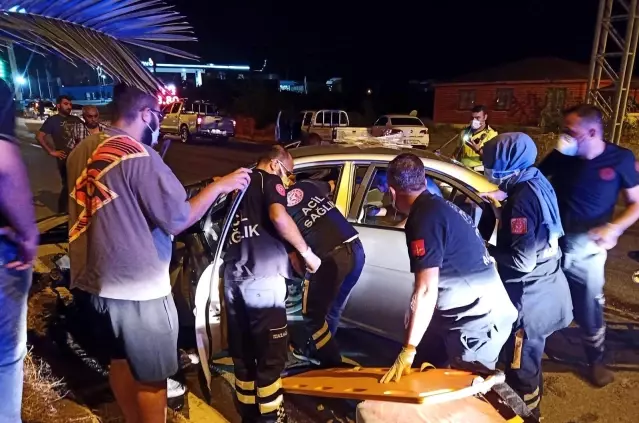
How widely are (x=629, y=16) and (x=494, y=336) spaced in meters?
10.7

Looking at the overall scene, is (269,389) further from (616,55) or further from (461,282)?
(616,55)

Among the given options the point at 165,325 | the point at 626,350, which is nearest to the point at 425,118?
the point at 626,350

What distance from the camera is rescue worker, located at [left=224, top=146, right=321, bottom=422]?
321cm

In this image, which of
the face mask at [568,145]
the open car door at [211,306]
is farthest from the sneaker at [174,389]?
the face mask at [568,145]

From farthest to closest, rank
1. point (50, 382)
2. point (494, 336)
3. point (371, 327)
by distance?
1. point (371, 327)
2. point (50, 382)
3. point (494, 336)

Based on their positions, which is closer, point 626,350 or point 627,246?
point 626,350

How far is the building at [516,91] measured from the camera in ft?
82.3

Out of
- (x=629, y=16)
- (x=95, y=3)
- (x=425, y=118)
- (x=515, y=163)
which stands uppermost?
(x=629, y=16)

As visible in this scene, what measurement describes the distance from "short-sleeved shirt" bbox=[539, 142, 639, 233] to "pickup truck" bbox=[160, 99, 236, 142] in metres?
22.2

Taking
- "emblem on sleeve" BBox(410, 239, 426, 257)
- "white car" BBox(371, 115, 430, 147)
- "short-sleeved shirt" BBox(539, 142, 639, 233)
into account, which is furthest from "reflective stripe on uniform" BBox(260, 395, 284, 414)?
"white car" BBox(371, 115, 430, 147)

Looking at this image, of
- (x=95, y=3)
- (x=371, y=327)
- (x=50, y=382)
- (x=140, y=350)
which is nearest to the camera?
(x=95, y=3)

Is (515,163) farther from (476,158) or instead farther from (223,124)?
(223,124)

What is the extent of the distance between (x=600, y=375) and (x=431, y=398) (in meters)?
2.10

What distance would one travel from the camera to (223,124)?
25000mm
